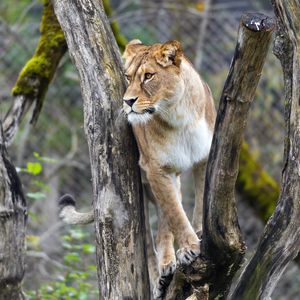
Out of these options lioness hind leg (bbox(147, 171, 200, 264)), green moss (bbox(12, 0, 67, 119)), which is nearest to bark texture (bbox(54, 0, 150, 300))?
lioness hind leg (bbox(147, 171, 200, 264))

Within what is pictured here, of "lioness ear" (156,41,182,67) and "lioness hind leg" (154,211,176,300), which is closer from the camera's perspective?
"lioness ear" (156,41,182,67)

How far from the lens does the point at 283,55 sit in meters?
3.93

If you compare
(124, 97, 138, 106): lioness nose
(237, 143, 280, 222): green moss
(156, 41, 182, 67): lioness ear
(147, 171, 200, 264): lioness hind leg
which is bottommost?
(147, 171, 200, 264): lioness hind leg

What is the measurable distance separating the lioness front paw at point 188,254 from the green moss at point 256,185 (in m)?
2.91

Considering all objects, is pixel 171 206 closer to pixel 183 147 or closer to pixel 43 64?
pixel 183 147

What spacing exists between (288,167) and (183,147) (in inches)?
40.3

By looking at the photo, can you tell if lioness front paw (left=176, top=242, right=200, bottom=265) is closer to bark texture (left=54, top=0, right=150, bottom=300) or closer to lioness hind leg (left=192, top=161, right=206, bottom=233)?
bark texture (left=54, top=0, right=150, bottom=300)

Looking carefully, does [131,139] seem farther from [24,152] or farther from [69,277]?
[24,152]

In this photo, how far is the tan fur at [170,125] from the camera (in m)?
Result: 4.66

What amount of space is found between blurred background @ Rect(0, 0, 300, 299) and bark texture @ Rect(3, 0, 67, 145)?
5.58 feet

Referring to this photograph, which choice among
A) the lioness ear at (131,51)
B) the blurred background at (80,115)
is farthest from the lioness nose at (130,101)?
the blurred background at (80,115)

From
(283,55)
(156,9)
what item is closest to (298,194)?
(283,55)

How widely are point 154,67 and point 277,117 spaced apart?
333cm

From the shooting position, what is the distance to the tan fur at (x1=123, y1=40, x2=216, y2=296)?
466 cm
